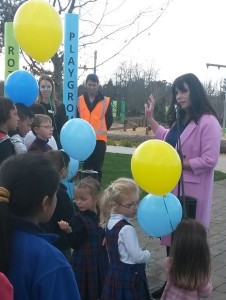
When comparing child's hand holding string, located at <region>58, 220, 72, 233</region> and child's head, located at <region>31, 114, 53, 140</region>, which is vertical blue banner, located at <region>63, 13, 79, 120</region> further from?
child's hand holding string, located at <region>58, 220, 72, 233</region>

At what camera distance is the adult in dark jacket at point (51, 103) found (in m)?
5.16

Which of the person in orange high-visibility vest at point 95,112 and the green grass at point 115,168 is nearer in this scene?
the person in orange high-visibility vest at point 95,112

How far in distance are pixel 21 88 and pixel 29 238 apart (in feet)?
10.2

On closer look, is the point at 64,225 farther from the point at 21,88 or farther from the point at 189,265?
the point at 21,88

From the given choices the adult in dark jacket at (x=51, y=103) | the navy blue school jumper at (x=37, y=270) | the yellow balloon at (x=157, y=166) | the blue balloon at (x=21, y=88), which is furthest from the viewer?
the adult in dark jacket at (x=51, y=103)

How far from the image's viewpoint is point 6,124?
323 centimetres

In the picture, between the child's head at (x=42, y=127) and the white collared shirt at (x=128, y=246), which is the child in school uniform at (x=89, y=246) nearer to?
the white collared shirt at (x=128, y=246)

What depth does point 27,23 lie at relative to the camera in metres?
3.85

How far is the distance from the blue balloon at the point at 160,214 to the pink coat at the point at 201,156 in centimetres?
32

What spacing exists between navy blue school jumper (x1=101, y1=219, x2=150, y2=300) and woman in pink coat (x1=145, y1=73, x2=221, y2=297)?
55 centimetres

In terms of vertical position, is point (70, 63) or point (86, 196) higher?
point (70, 63)

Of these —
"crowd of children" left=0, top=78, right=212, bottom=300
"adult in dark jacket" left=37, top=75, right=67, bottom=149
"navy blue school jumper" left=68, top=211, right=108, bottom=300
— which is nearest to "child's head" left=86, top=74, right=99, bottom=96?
"adult in dark jacket" left=37, top=75, right=67, bottom=149

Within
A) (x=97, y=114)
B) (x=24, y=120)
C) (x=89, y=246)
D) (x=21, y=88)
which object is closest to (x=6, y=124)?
(x=24, y=120)

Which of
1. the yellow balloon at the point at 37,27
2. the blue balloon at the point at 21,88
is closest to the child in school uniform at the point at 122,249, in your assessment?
the yellow balloon at the point at 37,27
